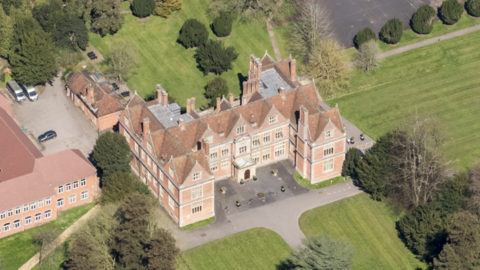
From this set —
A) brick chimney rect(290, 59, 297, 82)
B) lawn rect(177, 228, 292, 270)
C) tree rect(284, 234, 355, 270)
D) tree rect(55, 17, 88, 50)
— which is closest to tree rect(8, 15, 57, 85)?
tree rect(55, 17, 88, 50)

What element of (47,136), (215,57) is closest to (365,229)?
(215,57)

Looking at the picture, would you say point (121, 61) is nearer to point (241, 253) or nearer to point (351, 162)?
point (351, 162)

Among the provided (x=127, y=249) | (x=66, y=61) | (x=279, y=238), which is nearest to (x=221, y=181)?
(x=279, y=238)

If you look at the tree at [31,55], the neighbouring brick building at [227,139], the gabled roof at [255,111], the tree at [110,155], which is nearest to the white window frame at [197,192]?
the neighbouring brick building at [227,139]

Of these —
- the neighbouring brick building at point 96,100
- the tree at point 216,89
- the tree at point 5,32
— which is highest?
the tree at point 5,32

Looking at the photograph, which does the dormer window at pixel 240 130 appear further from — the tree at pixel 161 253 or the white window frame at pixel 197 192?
the tree at pixel 161 253

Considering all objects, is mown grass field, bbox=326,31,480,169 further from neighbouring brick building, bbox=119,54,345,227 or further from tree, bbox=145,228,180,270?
tree, bbox=145,228,180,270
